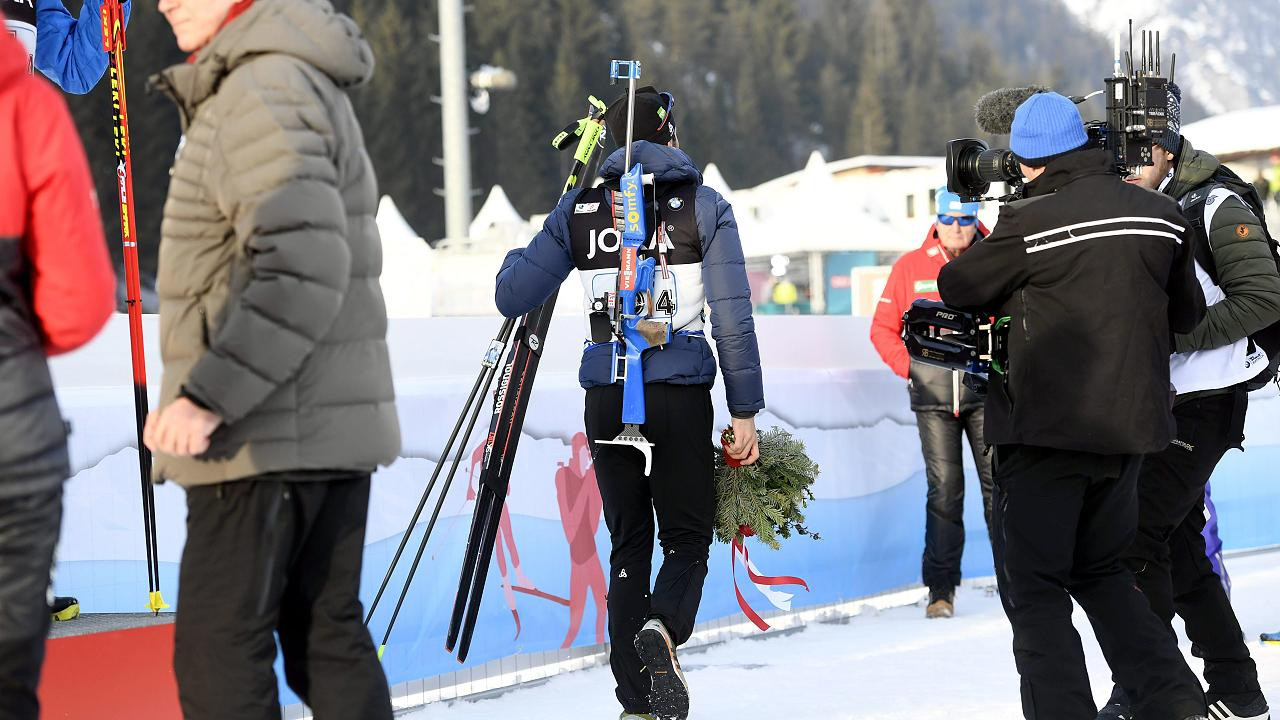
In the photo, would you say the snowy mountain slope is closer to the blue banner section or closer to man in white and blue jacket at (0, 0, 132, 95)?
the blue banner section

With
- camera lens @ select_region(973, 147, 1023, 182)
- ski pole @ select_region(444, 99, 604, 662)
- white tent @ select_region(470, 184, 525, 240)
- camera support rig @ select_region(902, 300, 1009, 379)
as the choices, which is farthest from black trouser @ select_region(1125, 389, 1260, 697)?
white tent @ select_region(470, 184, 525, 240)

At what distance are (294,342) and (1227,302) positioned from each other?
2.54 meters

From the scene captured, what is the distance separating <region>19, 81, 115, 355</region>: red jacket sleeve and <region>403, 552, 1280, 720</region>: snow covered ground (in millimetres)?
2456

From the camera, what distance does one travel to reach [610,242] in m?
3.75

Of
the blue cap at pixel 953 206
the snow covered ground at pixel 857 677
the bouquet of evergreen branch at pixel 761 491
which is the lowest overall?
the snow covered ground at pixel 857 677

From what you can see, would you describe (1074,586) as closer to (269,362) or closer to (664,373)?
(664,373)

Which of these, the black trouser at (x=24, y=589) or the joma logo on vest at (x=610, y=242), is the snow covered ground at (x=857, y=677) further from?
the black trouser at (x=24, y=589)

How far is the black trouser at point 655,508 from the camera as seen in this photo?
3.70 m

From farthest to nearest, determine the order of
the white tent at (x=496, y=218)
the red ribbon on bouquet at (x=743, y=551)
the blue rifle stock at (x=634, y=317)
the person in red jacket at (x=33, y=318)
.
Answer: the white tent at (x=496, y=218) < the red ribbon on bouquet at (x=743, y=551) < the blue rifle stock at (x=634, y=317) < the person in red jacket at (x=33, y=318)

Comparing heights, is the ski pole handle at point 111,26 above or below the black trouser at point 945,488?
above

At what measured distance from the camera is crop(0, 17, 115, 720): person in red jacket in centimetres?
193

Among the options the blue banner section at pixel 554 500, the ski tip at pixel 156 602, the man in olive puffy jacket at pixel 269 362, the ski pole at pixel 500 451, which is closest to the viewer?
the man in olive puffy jacket at pixel 269 362

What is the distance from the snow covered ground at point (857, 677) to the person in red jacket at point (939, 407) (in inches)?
8.8

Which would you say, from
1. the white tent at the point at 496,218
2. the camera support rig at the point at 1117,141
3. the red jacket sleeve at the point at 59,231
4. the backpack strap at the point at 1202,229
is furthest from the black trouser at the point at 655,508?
the white tent at the point at 496,218
